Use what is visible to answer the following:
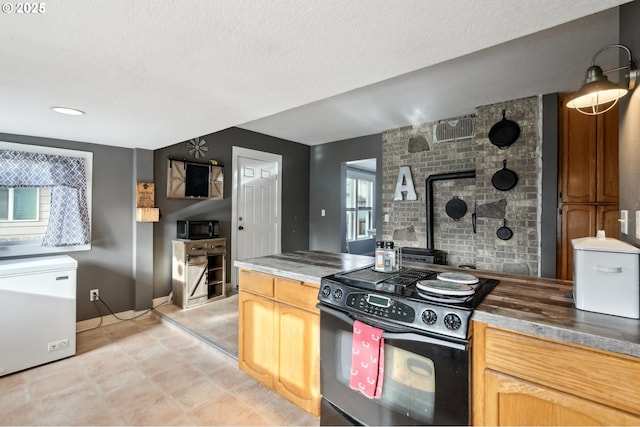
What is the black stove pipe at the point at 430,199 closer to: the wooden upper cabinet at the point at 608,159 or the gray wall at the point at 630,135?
the wooden upper cabinet at the point at 608,159

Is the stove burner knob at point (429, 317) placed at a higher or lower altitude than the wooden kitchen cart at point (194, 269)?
higher

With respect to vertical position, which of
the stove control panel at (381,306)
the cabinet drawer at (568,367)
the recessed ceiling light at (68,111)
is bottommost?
the cabinet drawer at (568,367)

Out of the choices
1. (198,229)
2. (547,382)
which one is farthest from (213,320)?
(547,382)

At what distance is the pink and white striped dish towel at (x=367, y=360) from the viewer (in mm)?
1333

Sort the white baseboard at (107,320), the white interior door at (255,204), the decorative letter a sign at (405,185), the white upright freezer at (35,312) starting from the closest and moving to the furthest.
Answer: the white upright freezer at (35,312) → the white baseboard at (107,320) → the decorative letter a sign at (405,185) → the white interior door at (255,204)

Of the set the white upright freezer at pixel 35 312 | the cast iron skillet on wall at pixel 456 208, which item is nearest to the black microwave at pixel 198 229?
the white upright freezer at pixel 35 312

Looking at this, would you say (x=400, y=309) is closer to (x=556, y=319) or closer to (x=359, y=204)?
(x=556, y=319)

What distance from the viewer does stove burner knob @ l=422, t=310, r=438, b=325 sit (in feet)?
3.90

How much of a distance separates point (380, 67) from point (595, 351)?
1427 mm

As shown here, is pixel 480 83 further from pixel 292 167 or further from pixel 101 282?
pixel 101 282

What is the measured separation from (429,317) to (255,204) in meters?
3.98

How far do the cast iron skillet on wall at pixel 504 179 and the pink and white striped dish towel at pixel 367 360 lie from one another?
2.84 m

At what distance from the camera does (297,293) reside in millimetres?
1812

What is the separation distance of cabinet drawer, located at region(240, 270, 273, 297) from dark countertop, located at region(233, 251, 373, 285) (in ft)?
0.15
